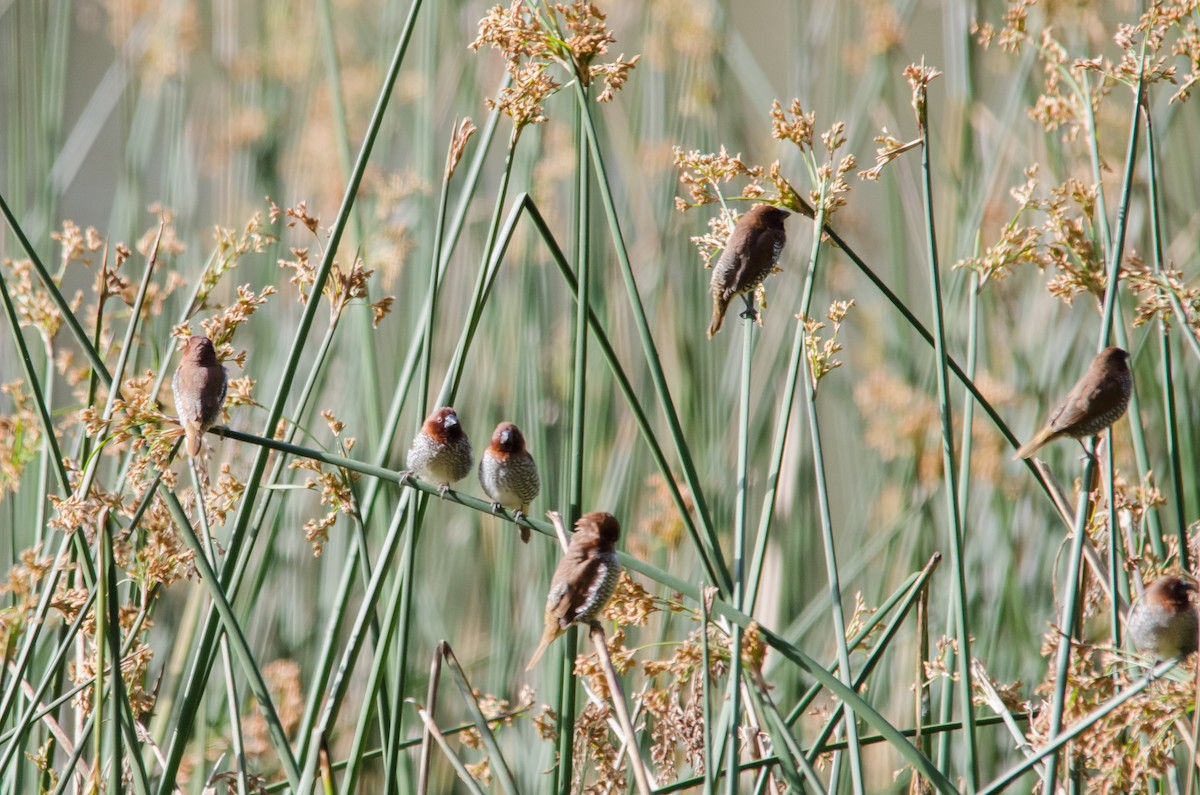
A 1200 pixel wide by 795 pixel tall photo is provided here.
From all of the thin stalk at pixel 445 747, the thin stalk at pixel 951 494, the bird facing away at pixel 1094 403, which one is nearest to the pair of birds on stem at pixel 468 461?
the thin stalk at pixel 445 747

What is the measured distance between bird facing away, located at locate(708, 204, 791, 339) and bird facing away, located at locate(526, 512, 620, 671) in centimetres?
38

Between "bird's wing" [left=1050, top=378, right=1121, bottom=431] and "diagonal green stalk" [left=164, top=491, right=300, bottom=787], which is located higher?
"bird's wing" [left=1050, top=378, right=1121, bottom=431]

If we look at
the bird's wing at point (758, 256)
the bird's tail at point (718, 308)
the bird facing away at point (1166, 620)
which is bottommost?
the bird facing away at point (1166, 620)

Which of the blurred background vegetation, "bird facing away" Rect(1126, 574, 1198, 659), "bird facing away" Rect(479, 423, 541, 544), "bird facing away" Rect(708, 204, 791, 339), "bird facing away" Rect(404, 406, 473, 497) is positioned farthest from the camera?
the blurred background vegetation

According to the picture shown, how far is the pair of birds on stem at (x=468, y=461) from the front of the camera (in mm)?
1838

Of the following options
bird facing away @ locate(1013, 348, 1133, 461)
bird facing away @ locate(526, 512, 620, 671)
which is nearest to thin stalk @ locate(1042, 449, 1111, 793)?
bird facing away @ locate(1013, 348, 1133, 461)

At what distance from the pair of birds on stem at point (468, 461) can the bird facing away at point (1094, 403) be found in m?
0.79

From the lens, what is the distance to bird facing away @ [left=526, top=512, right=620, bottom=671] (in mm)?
1453

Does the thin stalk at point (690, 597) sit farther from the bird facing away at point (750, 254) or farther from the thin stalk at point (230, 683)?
the bird facing away at point (750, 254)

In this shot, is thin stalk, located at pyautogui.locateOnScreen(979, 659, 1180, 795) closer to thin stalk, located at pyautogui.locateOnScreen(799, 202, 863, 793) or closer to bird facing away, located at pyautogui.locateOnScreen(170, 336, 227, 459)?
thin stalk, located at pyautogui.locateOnScreen(799, 202, 863, 793)

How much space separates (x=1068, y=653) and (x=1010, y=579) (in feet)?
4.00

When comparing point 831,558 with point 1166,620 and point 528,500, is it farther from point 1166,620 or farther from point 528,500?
point 528,500

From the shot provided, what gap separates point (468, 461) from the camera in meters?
1.92

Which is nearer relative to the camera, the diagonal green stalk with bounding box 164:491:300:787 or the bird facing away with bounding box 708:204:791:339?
the diagonal green stalk with bounding box 164:491:300:787
